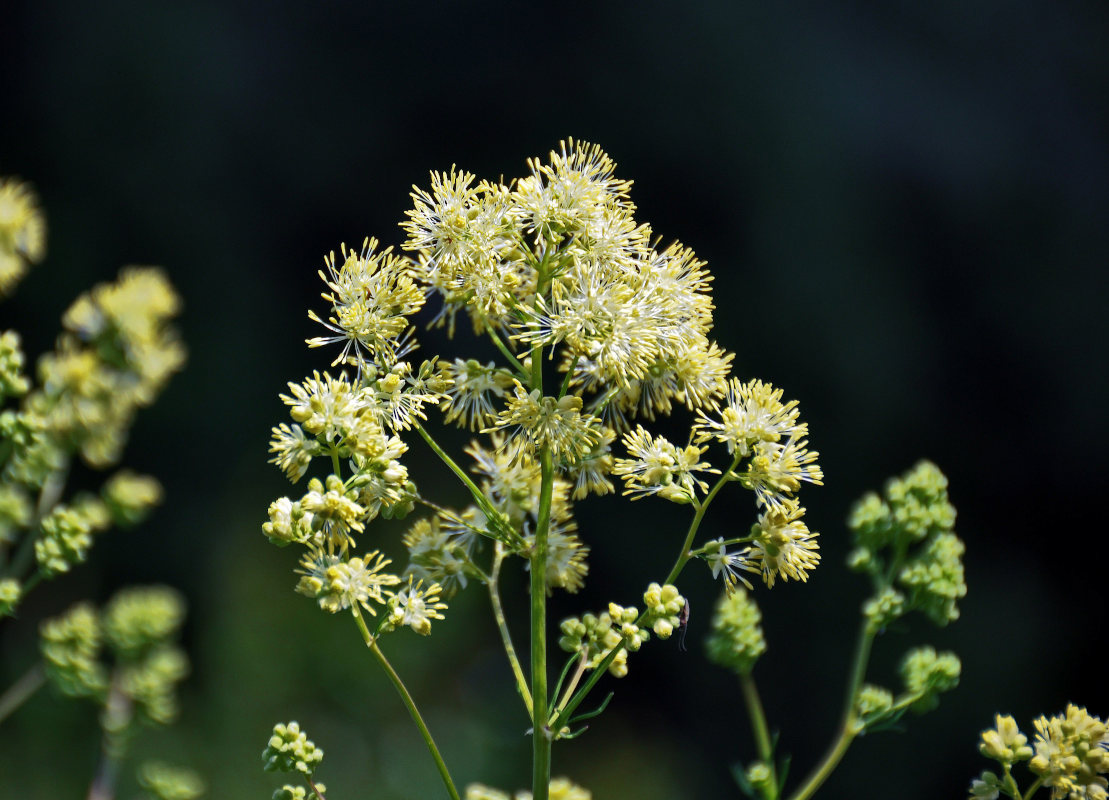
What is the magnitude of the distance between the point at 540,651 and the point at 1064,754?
2.30ft

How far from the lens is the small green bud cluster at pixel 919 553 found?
157 cm

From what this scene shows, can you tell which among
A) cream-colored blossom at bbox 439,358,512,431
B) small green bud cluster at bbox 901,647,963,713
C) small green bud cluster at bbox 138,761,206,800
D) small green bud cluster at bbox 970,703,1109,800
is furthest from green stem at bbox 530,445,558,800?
small green bud cluster at bbox 901,647,963,713

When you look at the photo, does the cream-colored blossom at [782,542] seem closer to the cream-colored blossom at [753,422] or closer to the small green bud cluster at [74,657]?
the cream-colored blossom at [753,422]

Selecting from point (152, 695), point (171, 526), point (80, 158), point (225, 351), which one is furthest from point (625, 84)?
point (152, 695)

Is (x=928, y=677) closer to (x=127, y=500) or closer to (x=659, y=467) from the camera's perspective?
(x=659, y=467)

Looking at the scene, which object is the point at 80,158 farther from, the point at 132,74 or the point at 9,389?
the point at 9,389

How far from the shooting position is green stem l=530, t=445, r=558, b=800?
1.18m

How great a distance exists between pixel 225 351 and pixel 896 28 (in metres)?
3.88

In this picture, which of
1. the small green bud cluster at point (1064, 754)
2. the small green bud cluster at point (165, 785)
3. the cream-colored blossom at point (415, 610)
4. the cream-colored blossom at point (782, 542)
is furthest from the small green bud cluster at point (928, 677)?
the small green bud cluster at point (165, 785)

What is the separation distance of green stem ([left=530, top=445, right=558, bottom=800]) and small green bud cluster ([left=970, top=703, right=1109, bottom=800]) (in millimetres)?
565

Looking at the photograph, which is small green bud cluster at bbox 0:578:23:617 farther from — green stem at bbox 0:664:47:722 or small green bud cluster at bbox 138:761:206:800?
small green bud cluster at bbox 138:761:206:800

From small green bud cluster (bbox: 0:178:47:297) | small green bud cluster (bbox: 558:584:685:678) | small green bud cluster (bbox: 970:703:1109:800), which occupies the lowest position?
small green bud cluster (bbox: 970:703:1109:800)

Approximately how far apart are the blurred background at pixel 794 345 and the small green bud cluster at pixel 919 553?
2792mm

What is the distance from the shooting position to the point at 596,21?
483cm
